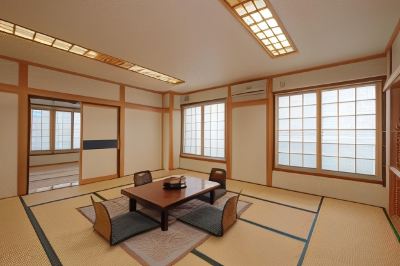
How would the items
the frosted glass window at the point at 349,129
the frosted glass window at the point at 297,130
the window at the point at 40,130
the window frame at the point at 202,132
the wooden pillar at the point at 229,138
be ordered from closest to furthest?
the frosted glass window at the point at 349,129, the frosted glass window at the point at 297,130, the wooden pillar at the point at 229,138, the window frame at the point at 202,132, the window at the point at 40,130

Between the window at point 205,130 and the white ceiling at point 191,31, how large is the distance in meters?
1.84

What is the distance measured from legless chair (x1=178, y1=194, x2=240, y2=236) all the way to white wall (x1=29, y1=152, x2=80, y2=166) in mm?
6781

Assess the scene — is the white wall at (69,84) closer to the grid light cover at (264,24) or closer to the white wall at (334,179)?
the grid light cover at (264,24)

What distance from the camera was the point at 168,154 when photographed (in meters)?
6.01

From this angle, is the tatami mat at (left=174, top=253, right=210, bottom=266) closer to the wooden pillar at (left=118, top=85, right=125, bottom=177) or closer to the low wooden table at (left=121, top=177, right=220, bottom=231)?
the low wooden table at (left=121, top=177, right=220, bottom=231)

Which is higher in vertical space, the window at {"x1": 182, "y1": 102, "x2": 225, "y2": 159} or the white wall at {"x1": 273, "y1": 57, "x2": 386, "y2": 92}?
the white wall at {"x1": 273, "y1": 57, "x2": 386, "y2": 92}

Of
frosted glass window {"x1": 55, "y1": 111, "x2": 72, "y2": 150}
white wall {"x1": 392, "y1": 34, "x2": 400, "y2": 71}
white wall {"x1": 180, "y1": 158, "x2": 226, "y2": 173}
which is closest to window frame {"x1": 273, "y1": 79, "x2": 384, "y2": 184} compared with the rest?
white wall {"x1": 392, "y1": 34, "x2": 400, "y2": 71}

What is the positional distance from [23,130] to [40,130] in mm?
4280

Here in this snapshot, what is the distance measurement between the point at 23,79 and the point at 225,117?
4410 millimetres

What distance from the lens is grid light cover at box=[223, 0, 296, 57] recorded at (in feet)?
6.77

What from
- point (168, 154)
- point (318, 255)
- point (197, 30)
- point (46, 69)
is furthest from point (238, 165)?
point (46, 69)

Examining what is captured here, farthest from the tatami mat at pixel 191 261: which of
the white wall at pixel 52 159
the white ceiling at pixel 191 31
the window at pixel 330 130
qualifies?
the white wall at pixel 52 159

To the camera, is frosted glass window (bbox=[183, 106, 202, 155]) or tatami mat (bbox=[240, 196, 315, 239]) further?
frosted glass window (bbox=[183, 106, 202, 155])

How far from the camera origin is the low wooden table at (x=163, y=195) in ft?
Result: 7.66
